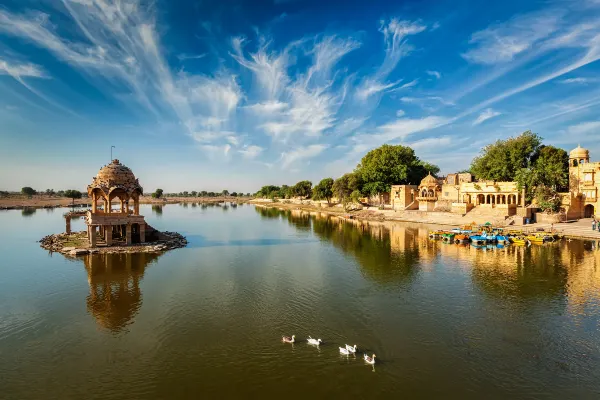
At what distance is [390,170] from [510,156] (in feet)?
94.0

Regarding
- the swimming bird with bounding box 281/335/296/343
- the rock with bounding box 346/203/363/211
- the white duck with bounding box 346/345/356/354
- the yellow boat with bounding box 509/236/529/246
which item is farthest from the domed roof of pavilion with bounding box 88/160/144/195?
the rock with bounding box 346/203/363/211

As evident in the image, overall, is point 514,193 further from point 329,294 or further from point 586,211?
point 329,294

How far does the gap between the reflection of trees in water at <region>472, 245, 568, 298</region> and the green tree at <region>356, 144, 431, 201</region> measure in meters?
48.6

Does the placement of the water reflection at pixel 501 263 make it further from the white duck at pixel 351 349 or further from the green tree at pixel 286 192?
the green tree at pixel 286 192

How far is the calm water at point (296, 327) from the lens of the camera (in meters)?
12.9

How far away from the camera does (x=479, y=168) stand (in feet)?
230

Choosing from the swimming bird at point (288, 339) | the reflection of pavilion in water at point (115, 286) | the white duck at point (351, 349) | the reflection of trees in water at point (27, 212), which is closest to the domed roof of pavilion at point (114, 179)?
the reflection of pavilion in water at point (115, 286)

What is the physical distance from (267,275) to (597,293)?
78.3ft

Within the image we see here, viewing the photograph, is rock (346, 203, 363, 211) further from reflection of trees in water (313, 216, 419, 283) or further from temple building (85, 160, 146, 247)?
temple building (85, 160, 146, 247)

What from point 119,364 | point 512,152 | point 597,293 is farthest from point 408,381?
point 512,152

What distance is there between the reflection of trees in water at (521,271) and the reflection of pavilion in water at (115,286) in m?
24.3

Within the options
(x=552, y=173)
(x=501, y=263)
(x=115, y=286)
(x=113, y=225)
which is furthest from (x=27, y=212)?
(x=552, y=173)

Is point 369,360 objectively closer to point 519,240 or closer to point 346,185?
point 519,240

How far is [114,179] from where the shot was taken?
125 feet
